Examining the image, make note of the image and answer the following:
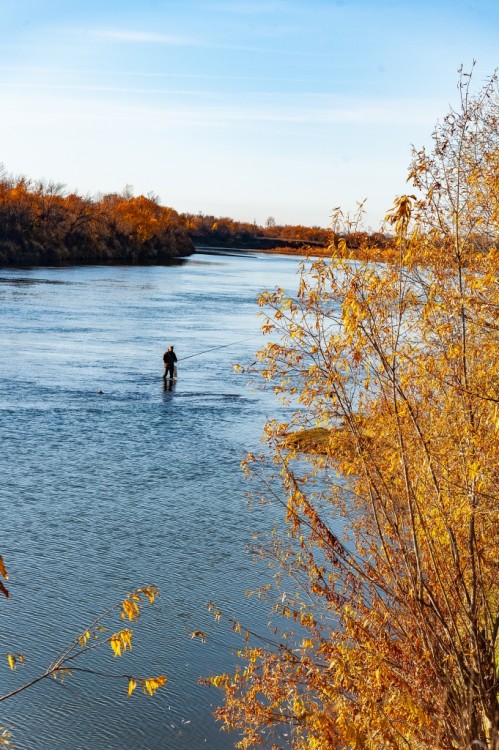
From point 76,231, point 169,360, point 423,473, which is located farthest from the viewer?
point 76,231

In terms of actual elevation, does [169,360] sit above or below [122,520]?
above

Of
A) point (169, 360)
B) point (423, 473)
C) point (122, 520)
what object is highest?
point (423, 473)

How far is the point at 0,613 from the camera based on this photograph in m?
15.3

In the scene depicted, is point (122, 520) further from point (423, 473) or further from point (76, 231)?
point (76, 231)

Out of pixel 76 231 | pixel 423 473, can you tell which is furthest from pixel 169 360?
pixel 76 231

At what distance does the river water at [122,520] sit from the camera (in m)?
12.9

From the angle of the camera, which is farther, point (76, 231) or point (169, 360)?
point (76, 231)

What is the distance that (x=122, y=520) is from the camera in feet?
65.0

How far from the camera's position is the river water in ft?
42.3

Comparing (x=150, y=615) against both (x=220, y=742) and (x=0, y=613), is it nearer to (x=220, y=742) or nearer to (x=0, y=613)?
(x=0, y=613)

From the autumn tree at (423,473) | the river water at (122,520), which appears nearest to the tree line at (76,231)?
the river water at (122,520)

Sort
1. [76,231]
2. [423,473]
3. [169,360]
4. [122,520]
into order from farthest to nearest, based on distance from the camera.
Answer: [76,231]
[169,360]
[122,520]
[423,473]

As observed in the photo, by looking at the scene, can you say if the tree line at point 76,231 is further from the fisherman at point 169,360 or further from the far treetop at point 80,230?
the fisherman at point 169,360

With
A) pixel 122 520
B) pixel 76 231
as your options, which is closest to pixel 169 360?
pixel 122 520
